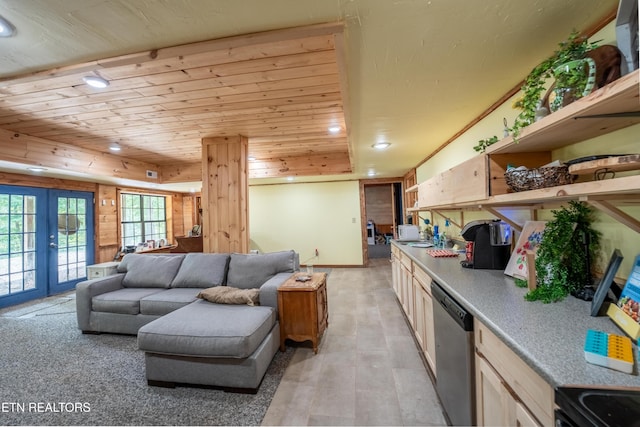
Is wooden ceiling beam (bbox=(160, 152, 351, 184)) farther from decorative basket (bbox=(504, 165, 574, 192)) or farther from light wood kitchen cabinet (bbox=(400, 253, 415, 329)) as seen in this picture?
decorative basket (bbox=(504, 165, 574, 192))

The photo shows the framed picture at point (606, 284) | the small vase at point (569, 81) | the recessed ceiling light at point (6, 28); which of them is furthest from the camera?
the recessed ceiling light at point (6, 28)

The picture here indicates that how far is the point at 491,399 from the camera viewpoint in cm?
108

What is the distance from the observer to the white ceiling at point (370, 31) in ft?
3.55

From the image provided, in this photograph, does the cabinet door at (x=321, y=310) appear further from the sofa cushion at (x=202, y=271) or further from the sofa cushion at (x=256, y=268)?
the sofa cushion at (x=202, y=271)

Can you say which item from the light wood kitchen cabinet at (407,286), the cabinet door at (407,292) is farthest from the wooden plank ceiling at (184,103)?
the cabinet door at (407,292)

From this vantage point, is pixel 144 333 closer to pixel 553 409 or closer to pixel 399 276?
pixel 553 409

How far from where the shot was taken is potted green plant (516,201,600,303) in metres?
1.24

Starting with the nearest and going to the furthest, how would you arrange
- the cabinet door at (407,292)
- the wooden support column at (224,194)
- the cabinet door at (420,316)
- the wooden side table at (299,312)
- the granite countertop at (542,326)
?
the granite countertop at (542,326), the cabinet door at (420,316), the wooden side table at (299,312), the cabinet door at (407,292), the wooden support column at (224,194)

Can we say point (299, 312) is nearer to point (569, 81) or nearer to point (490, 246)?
point (490, 246)

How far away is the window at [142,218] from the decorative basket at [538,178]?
7.09 m

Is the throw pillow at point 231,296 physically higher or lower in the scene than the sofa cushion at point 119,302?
higher

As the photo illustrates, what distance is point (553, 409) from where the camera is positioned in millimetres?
726

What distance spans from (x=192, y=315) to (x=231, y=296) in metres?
0.37

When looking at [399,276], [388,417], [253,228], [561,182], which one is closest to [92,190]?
[253,228]
